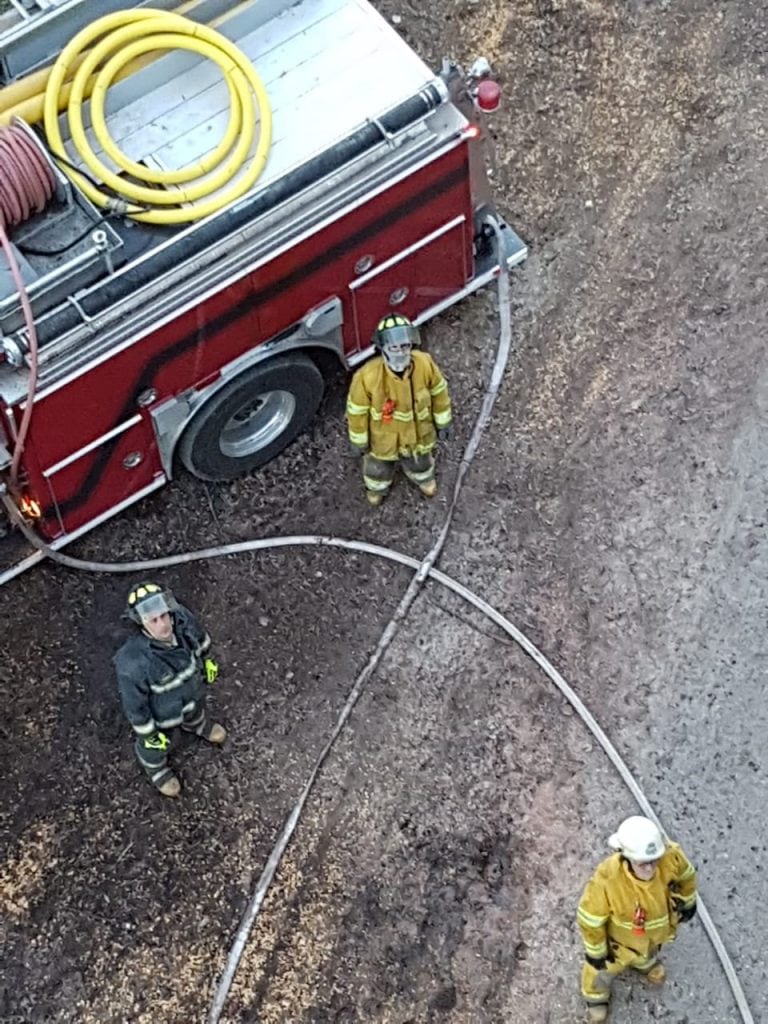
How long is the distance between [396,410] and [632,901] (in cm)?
281

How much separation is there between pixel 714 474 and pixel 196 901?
3715 mm

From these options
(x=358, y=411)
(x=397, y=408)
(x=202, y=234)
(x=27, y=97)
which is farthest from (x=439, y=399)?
(x=27, y=97)

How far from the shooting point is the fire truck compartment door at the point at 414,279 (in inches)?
302

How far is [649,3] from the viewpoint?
32.5ft

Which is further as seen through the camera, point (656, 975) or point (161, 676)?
point (656, 975)

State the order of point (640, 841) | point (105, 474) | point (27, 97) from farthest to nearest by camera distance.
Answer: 1. point (105, 474)
2. point (27, 97)
3. point (640, 841)

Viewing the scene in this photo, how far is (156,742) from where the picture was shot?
699cm

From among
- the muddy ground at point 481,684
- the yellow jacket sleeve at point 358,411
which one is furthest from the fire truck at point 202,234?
the muddy ground at point 481,684

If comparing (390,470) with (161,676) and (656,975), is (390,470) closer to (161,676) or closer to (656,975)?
(161,676)

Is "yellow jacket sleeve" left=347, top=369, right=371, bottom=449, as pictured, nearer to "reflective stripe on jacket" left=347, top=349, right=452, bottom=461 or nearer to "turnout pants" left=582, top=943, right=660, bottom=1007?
"reflective stripe on jacket" left=347, top=349, right=452, bottom=461

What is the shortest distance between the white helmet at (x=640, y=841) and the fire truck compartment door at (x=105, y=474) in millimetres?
3202

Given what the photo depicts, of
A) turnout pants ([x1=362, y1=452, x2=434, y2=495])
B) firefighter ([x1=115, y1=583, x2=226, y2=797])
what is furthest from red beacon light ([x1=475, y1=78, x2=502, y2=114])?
firefighter ([x1=115, y1=583, x2=226, y2=797])

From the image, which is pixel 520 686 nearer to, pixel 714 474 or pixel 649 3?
pixel 714 474

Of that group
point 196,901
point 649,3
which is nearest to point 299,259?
point 196,901
